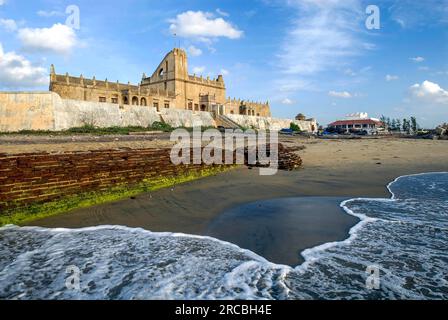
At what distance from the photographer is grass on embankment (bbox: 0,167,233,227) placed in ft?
17.6

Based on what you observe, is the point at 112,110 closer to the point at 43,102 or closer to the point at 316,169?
the point at 43,102

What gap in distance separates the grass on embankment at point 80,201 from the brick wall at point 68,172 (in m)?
0.13

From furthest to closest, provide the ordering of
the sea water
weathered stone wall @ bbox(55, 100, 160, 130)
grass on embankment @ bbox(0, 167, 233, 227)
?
1. weathered stone wall @ bbox(55, 100, 160, 130)
2. grass on embankment @ bbox(0, 167, 233, 227)
3. the sea water

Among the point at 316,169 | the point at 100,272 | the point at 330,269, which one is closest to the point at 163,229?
the point at 100,272

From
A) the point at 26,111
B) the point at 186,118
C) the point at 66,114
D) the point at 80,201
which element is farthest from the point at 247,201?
the point at 186,118

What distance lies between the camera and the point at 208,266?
11.9ft

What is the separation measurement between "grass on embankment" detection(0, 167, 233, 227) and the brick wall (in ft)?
0.43

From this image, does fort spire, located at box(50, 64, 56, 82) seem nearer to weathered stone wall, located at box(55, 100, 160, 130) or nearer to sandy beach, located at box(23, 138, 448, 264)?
weathered stone wall, located at box(55, 100, 160, 130)

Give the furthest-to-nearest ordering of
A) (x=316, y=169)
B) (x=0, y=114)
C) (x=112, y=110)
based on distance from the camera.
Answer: (x=112, y=110)
(x=0, y=114)
(x=316, y=169)

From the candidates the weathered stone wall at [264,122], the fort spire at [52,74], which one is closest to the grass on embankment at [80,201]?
the fort spire at [52,74]

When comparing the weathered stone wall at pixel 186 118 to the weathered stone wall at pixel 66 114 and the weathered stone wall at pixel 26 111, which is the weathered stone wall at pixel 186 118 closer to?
Answer: the weathered stone wall at pixel 66 114

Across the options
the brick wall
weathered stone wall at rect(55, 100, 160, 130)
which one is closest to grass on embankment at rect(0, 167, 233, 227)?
the brick wall
